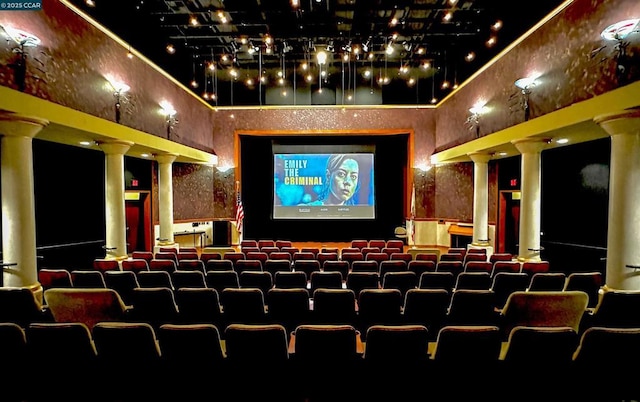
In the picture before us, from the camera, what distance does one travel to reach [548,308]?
3520mm

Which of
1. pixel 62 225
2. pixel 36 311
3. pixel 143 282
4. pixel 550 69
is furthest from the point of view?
pixel 62 225

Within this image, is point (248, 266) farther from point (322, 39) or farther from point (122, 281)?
point (322, 39)

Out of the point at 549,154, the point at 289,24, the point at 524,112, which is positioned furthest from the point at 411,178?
the point at 289,24

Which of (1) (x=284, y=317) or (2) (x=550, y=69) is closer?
(1) (x=284, y=317)

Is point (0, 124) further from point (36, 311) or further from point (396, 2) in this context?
point (396, 2)

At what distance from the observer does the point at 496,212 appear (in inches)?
431

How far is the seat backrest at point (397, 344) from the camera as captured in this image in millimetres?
2516

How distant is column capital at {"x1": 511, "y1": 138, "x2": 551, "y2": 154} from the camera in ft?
24.1

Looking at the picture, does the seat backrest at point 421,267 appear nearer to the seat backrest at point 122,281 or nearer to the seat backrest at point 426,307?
the seat backrest at point 426,307

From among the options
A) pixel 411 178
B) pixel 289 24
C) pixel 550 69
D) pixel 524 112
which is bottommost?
pixel 411 178

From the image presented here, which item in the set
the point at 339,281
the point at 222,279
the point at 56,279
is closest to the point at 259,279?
the point at 222,279

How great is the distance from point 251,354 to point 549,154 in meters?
10.7

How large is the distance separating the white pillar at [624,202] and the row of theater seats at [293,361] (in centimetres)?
379

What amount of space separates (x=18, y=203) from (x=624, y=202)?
10.0m
